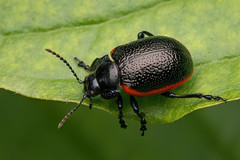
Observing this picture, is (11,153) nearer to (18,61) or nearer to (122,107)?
(18,61)

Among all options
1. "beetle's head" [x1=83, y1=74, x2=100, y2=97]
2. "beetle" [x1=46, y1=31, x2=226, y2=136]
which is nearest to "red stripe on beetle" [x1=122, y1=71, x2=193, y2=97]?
"beetle" [x1=46, y1=31, x2=226, y2=136]

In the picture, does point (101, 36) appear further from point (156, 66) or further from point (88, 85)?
point (156, 66)

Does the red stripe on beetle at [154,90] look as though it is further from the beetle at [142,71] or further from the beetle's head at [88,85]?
the beetle's head at [88,85]

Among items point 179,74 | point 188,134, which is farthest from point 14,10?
point 188,134

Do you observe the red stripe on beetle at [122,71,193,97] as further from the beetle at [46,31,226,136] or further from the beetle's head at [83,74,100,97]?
the beetle's head at [83,74,100,97]

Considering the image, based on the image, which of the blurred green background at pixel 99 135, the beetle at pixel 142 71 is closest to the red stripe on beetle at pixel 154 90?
the beetle at pixel 142 71

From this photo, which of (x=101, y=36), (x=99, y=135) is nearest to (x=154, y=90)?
(x=101, y=36)
